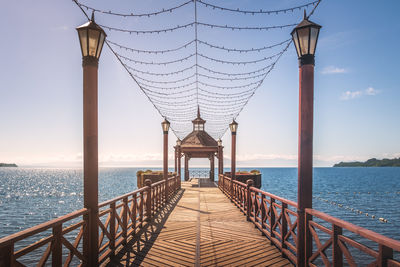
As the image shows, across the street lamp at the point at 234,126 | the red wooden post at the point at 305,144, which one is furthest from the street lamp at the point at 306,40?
the street lamp at the point at 234,126

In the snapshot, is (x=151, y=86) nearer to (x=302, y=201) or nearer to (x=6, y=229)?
(x=302, y=201)

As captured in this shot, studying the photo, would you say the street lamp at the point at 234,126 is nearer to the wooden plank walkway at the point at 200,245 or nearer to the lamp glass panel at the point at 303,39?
the wooden plank walkway at the point at 200,245

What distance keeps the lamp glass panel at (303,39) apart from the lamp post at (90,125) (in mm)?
3397

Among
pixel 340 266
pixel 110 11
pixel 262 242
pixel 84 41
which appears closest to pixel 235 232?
pixel 262 242

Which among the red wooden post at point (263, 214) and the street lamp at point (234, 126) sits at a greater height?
the street lamp at point (234, 126)

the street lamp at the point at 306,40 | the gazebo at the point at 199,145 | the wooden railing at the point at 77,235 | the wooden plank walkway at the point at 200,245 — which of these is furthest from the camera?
the gazebo at the point at 199,145

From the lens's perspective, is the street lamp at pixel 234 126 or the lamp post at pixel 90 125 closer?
the lamp post at pixel 90 125

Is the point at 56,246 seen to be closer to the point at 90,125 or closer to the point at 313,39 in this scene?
the point at 90,125

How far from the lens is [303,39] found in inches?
168

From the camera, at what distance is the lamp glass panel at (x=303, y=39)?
4199mm

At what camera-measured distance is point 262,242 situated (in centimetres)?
614

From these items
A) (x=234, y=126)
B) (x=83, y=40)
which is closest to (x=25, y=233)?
(x=83, y=40)

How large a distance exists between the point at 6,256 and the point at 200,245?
4041 mm

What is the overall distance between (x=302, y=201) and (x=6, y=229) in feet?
83.1
